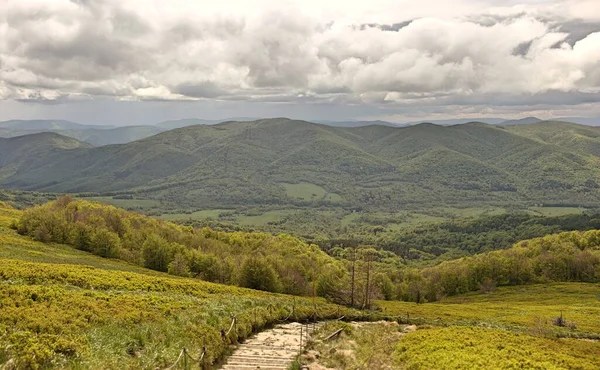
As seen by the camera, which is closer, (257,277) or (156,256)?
(257,277)

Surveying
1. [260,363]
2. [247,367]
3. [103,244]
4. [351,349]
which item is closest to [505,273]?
[103,244]

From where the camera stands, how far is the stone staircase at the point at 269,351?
969 inches

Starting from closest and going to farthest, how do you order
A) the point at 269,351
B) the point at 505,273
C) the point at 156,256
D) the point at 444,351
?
the point at 269,351 → the point at 444,351 → the point at 156,256 → the point at 505,273

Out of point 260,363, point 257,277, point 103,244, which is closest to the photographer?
point 260,363

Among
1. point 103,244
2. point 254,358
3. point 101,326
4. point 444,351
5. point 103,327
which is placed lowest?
point 103,244

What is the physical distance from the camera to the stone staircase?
80.7 ft

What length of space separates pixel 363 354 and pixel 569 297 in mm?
131729

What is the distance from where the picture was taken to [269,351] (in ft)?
92.6

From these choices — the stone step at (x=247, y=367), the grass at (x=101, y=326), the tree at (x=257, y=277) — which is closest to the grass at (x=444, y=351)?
the stone step at (x=247, y=367)

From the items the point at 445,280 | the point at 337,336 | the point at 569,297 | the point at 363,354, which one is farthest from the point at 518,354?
the point at 445,280

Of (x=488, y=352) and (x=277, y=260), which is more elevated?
(x=488, y=352)

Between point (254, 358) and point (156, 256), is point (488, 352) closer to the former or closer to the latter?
point (254, 358)

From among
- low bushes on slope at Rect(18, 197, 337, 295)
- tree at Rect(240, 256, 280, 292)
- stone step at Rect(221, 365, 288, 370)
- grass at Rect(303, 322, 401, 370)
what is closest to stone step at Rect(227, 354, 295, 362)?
stone step at Rect(221, 365, 288, 370)

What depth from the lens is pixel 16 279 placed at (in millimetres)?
38906
